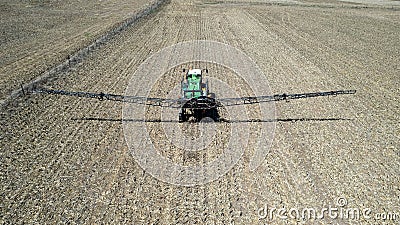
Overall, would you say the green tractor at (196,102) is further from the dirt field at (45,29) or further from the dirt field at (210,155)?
the dirt field at (45,29)

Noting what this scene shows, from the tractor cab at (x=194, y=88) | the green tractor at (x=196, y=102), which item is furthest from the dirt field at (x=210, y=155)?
the tractor cab at (x=194, y=88)

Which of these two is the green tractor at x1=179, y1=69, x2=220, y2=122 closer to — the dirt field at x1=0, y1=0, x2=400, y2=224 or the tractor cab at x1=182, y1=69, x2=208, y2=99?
the tractor cab at x1=182, y1=69, x2=208, y2=99

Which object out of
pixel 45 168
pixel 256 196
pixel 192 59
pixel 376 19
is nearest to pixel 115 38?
pixel 192 59

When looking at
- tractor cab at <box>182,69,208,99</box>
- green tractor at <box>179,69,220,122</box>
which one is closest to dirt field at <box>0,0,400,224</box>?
green tractor at <box>179,69,220,122</box>

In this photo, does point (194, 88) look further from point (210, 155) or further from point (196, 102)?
point (210, 155)

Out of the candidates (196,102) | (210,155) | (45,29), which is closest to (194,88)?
(196,102)

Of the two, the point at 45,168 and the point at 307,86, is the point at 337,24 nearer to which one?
the point at 307,86
